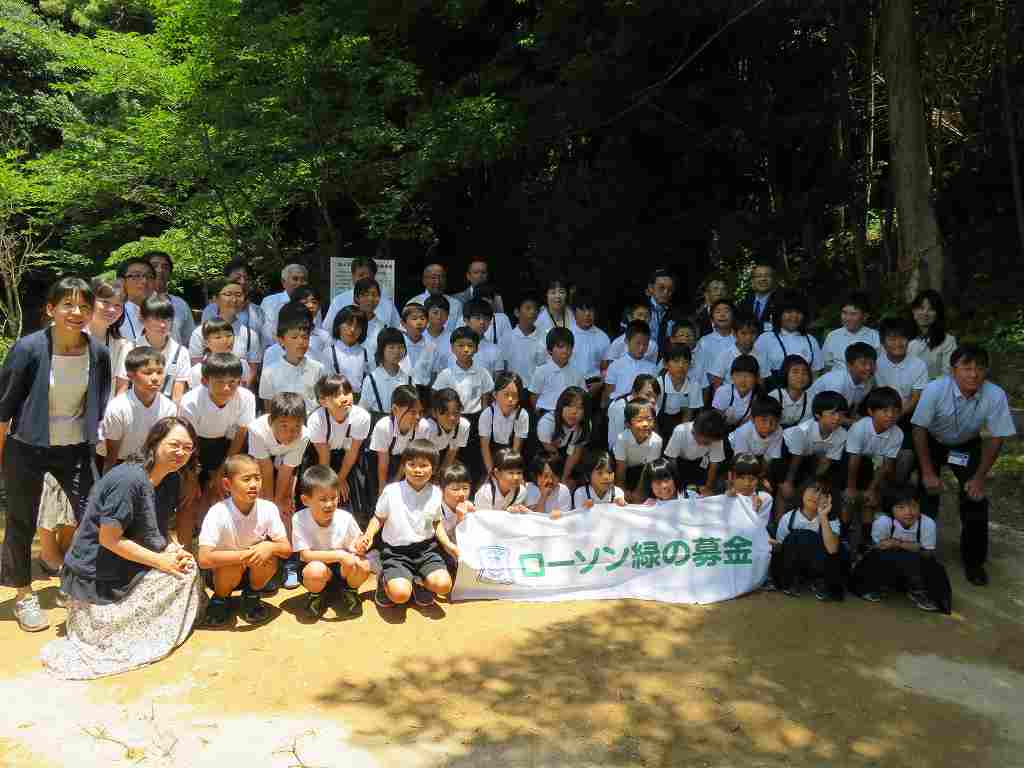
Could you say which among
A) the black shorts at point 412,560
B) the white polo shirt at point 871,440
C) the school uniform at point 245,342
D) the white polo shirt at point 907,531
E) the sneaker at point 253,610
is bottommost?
the sneaker at point 253,610

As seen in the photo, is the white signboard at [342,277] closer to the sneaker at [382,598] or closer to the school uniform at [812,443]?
the sneaker at [382,598]

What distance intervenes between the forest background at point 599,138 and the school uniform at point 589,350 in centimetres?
326

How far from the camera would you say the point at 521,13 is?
1202 cm

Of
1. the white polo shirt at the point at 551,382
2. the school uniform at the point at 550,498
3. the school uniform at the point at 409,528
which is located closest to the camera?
the school uniform at the point at 409,528

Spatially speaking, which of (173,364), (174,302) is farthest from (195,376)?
(174,302)

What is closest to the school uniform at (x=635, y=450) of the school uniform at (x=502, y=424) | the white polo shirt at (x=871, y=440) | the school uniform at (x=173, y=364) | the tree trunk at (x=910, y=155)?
the school uniform at (x=502, y=424)

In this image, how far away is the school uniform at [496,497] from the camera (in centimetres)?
546

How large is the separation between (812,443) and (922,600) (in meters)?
1.22

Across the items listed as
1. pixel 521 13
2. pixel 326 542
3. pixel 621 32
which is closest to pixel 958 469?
pixel 326 542

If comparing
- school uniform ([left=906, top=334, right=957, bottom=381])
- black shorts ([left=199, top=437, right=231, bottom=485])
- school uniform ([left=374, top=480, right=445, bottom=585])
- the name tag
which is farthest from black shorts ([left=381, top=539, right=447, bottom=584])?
school uniform ([left=906, top=334, right=957, bottom=381])

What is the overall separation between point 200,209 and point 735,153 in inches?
267

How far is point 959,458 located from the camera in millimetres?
5934

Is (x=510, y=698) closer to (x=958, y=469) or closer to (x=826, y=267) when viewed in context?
(x=958, y=469)

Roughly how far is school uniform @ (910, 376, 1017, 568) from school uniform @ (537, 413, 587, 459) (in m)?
2.30
